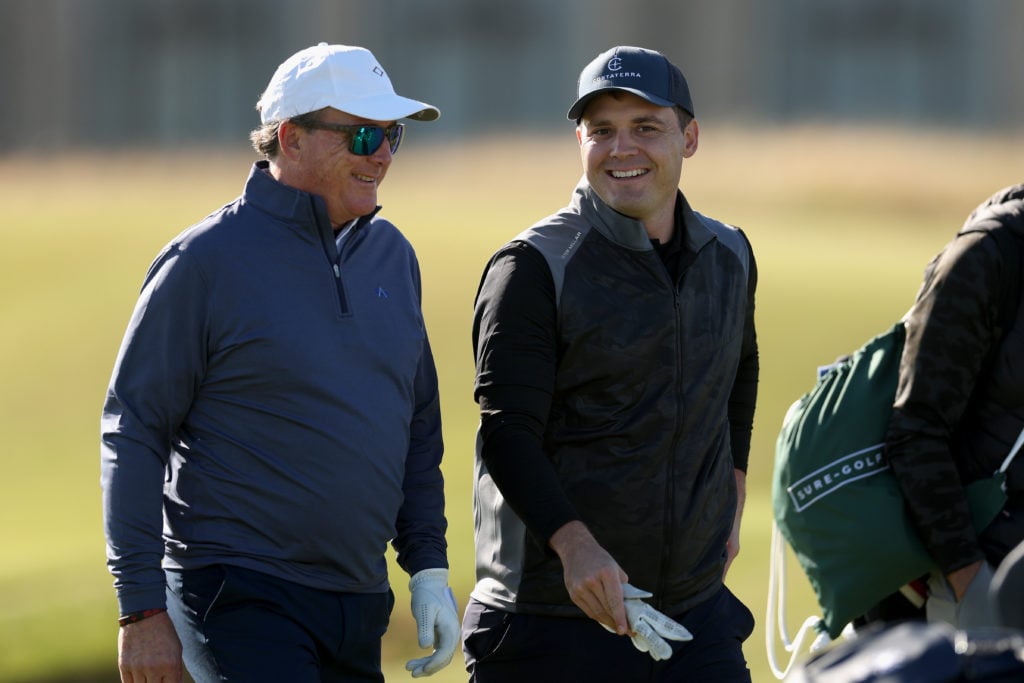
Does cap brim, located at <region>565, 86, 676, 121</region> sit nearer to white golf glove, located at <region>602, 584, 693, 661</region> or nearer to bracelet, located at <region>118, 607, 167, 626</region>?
white golf glove, located at <region>602, 584, 693, 661</region>

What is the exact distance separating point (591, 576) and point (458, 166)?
2309 centimetres

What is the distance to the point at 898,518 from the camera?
443cm

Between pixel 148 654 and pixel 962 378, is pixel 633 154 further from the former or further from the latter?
pixel 148 654

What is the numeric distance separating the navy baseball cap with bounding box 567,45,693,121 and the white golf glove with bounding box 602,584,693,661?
1.16 metres

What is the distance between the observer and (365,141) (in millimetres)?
4277

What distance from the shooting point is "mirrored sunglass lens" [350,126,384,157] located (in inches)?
168

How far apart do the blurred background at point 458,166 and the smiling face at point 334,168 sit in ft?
2.41

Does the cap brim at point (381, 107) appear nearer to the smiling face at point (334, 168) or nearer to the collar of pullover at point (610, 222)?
the smiling face at point (334, 168)

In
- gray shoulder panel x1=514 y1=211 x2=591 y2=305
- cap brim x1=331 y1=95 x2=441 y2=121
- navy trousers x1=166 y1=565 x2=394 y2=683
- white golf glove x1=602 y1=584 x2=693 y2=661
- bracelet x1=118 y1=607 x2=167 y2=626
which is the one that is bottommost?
navy trousers x1=166 y1=565 x2=394 y2=683

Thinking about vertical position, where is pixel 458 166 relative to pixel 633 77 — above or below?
below

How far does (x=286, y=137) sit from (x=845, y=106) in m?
32.9

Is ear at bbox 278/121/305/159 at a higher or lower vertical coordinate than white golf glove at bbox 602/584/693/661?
higher

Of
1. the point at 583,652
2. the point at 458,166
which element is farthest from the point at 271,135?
the point at 458,166

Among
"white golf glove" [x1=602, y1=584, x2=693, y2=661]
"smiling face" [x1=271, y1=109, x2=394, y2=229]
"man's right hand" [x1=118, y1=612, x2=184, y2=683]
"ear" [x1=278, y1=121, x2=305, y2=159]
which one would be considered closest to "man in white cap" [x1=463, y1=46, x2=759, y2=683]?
"white golf glove" [x1=602, y1=584, x2=693, y2=661]
